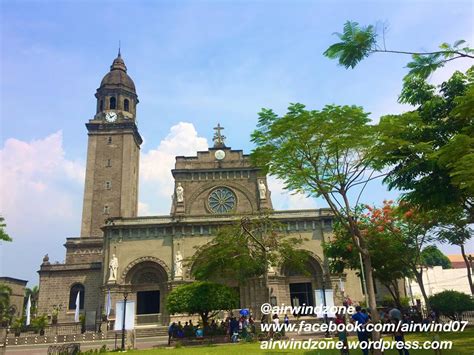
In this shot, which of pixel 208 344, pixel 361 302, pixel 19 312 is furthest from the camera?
pixel 19 312

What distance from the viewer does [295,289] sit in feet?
124

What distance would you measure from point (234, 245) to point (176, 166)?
67.0 feet

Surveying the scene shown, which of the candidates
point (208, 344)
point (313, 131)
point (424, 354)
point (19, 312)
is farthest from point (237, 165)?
point (19, 312)

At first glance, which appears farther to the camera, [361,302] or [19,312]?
[19,312]

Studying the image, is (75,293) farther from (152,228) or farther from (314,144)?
(314,144)

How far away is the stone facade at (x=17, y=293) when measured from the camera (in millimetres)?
53975

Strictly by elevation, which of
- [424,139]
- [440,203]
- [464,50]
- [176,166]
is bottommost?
[440,203]

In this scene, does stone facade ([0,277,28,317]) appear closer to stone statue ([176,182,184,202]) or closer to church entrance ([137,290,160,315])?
church entrance ([137,290,160,315])

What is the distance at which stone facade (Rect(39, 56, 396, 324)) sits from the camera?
36.5m

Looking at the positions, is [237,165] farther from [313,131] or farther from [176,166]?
[313,131]

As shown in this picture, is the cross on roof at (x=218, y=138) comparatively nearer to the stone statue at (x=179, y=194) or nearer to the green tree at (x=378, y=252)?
the stone statue at (x=179, y=194)

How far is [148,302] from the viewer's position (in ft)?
122

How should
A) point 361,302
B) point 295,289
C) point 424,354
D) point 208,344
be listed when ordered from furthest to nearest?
point 295,289
point 361,302
point 208,344
point 424,354

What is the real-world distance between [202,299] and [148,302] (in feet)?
49.4
